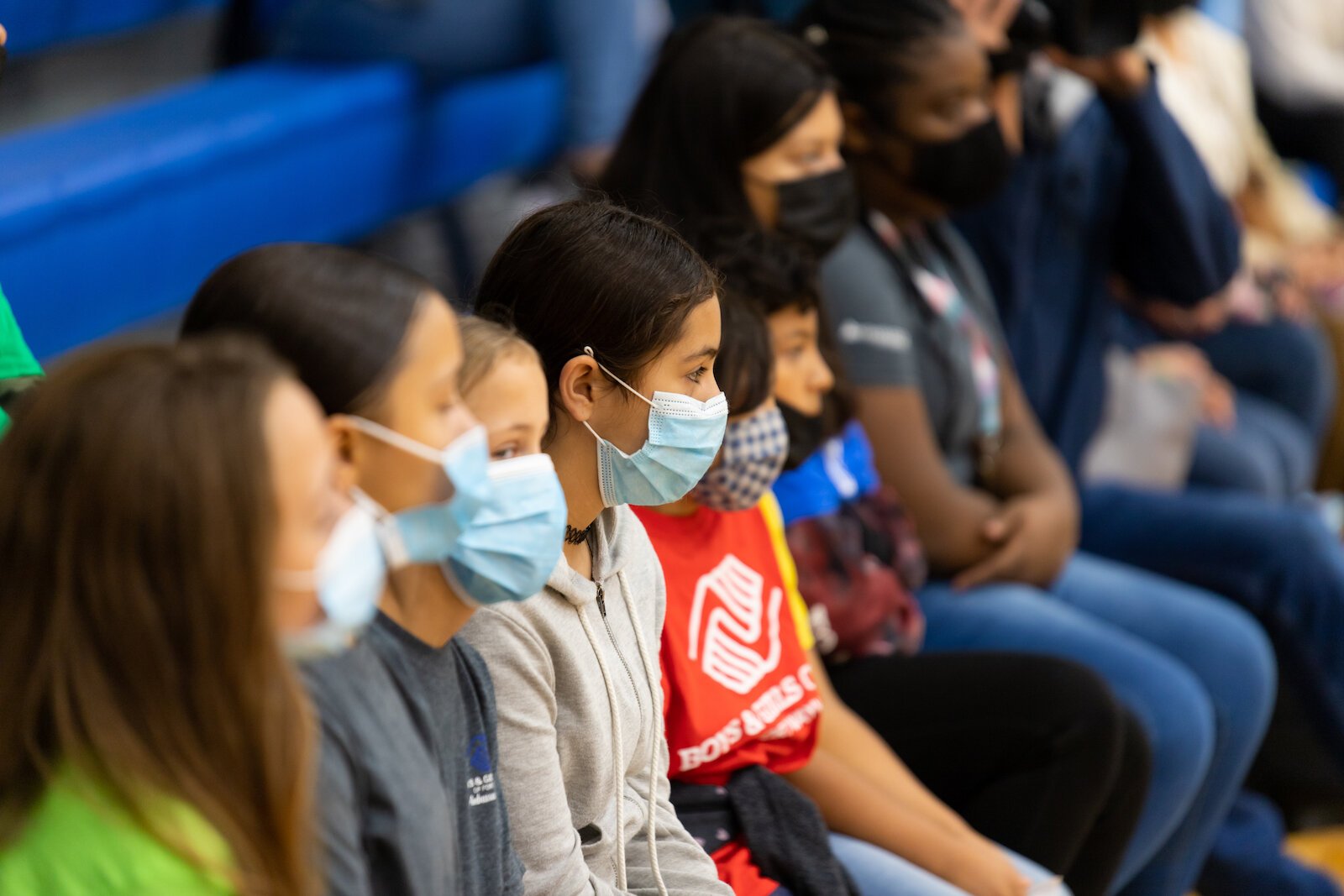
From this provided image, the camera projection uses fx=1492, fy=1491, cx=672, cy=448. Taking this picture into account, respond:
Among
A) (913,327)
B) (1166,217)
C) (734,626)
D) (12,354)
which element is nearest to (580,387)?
(734,626)

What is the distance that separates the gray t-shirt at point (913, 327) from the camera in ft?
6.74

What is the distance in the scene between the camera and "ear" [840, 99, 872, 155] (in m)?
2.18

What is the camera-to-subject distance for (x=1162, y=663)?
6.78 ft

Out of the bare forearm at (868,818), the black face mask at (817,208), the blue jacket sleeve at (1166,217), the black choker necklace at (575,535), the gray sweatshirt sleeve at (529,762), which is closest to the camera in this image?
the gray sweatshirt sleeve at (529,762)

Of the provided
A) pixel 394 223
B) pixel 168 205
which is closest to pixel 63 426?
pixel 168 205

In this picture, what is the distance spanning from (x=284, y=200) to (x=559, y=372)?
4.13 feet

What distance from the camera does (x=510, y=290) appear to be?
1273mm

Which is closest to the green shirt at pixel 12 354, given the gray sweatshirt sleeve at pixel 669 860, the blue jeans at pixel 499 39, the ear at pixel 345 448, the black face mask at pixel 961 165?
the ear at pixel 345 448

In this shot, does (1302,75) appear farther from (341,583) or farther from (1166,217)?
(341,583)

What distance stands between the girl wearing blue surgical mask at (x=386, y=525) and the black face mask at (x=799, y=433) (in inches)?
26.3

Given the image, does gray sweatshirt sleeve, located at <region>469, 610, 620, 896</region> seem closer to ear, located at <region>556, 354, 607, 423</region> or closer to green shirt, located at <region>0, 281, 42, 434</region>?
ear, located at <region>556, 354, 607, 423</region>

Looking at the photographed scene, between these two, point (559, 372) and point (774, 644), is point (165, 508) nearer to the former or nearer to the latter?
point (559, 372)

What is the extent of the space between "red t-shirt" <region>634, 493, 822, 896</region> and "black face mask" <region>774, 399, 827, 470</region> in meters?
0.13

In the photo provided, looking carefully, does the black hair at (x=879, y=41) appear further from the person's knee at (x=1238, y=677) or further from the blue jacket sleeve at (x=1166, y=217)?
the person's knee at (x=1238, y=677)
